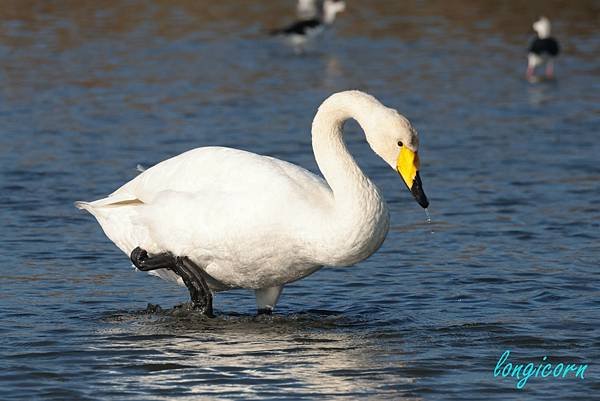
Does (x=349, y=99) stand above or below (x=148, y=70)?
above

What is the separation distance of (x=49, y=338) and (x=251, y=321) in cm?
125

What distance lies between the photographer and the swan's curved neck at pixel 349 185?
7.37 metres

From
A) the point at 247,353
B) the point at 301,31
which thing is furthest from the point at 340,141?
the point at 301,31

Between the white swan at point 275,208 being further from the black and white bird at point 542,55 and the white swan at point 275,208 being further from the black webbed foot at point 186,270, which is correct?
the black and white bird at point 542,55

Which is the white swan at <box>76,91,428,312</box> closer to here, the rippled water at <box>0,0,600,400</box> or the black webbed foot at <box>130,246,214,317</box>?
the black webbed foot at <box>130,246,214,317</box>

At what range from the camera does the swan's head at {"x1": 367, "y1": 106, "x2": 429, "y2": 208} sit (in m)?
7.38

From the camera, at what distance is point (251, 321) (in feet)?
27.8

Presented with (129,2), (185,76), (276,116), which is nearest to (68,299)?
(276,116)

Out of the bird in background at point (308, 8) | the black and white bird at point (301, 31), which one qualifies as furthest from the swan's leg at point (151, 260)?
the bird in background at point (308, 8)

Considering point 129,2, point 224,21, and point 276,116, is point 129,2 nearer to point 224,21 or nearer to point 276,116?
point 224,21

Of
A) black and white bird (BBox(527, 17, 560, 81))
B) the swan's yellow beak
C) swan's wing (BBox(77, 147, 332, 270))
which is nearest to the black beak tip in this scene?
the swan's yellow beak

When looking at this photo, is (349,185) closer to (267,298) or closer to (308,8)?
(267,298)

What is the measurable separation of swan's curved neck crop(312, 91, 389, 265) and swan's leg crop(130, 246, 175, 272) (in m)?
1.11

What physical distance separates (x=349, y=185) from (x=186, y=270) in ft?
3.98
